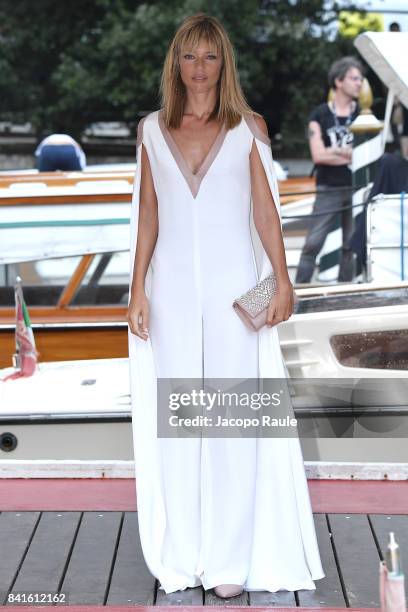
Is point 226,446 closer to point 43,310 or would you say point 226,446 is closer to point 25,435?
point 25,435

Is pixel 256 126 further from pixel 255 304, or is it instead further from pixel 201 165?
pixel 255 304

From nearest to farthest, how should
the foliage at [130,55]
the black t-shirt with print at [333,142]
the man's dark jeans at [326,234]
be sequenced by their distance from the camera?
1. the man's dark jeans at [326,234]
2. the black t-shirt with print at [333,142]
3. the foliage at [130,55]

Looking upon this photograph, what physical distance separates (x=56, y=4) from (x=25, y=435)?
56.5 ft

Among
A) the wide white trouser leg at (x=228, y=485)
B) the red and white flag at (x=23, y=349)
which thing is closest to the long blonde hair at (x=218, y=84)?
the wide white trouser leg at (x=228, y=485)

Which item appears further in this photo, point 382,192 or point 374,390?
point 382,192

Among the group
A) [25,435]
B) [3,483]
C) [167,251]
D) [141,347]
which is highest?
[167,251]

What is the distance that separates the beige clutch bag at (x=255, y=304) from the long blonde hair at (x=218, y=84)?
51cm

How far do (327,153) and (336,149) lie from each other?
0.08m

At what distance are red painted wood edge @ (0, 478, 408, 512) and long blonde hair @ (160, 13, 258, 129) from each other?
5.31ft

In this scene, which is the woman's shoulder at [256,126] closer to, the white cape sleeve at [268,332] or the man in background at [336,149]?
the white cape sleeve at [268,332]

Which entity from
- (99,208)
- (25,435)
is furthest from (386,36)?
(25,435)

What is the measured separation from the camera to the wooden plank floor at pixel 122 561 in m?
3.60

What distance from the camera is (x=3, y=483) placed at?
4586 millimetres

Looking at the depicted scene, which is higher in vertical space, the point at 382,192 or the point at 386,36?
the point at 386,36
